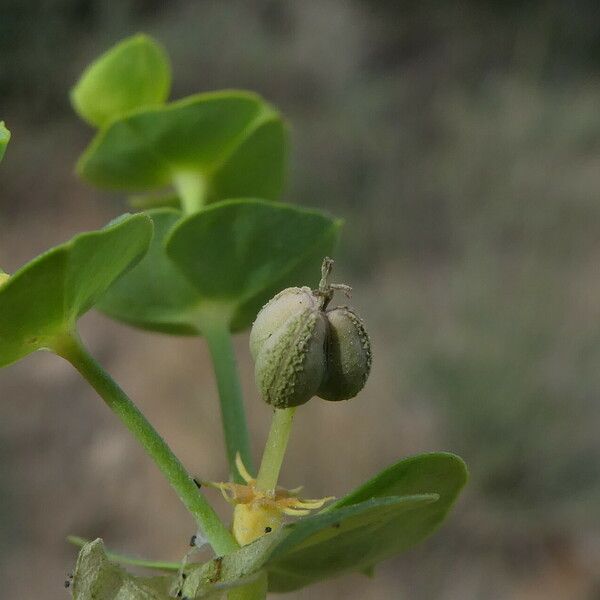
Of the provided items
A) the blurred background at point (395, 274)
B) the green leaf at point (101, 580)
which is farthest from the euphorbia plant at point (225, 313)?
the blurred background at point (395, 274)

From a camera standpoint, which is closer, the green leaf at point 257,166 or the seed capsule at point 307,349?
the seed capsule at point 307,349

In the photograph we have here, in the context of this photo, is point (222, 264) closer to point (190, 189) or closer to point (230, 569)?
point (190, 189)

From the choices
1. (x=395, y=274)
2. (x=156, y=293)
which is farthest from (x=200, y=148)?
(x=395, y=274)

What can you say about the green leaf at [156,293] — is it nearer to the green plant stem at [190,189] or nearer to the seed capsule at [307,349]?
the green plant stem at [190,189]

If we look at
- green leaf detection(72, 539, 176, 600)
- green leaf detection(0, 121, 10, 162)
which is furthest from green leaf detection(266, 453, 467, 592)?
green leaf detection(0, 121, 10, 162)

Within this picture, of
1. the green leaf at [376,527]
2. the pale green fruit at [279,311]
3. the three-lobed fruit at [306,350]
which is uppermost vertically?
the pale green fruit at [279,311]

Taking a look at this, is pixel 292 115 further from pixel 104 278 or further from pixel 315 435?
pixel 104 278

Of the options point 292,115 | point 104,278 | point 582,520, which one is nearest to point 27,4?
point 292,115

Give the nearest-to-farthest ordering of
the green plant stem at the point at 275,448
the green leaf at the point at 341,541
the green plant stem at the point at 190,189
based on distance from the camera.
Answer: the green leaf at the point at 341,541
the green plant stem at the point at 275,448
the green plant stem at the point at 190,189

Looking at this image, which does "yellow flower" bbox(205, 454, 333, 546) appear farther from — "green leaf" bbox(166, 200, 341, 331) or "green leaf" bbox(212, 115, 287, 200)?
"green leaf" bbox(212, 115, 287, 200)
